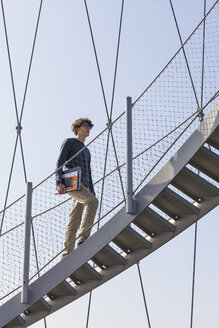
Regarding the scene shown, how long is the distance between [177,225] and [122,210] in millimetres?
463

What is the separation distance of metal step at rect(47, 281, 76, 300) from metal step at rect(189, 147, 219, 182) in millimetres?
1422

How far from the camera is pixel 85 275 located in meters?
5.00

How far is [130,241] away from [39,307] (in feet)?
3.29

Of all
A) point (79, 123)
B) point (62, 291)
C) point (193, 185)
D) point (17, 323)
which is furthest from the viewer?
point (17, 323)

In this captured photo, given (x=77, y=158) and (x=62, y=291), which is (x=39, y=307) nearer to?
(x=62, y=291)

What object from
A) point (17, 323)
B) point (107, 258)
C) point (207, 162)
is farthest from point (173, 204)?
point (17, 323)

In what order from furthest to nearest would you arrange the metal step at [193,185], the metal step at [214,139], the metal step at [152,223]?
the metal step at [152,223] < the metal step at [193,185] < the metal step at [214,139]

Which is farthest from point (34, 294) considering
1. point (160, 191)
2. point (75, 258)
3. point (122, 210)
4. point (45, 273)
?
point (160, 191)

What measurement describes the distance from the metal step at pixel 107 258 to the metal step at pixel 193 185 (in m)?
0.70

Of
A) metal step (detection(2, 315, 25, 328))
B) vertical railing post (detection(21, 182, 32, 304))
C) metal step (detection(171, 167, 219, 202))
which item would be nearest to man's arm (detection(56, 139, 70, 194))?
vertical railing post (detection(21, 182, 32, 304))

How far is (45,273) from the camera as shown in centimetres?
491

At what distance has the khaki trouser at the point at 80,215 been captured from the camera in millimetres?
4656

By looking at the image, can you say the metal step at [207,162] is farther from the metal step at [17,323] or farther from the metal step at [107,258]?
the metal step at [17,323]

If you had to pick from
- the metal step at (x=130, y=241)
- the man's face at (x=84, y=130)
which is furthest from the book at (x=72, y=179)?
the metal step at (x=130, y=241)
